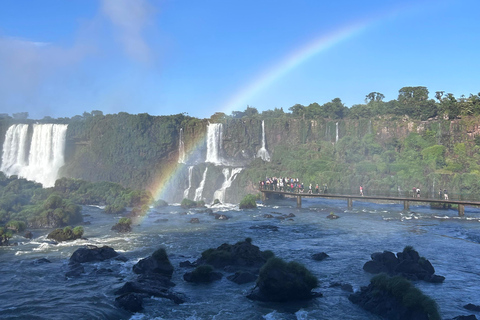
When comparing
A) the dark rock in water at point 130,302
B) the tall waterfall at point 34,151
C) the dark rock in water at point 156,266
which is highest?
the tall waterfall at point 34,151

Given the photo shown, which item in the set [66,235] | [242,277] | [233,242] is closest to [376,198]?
[233,242]

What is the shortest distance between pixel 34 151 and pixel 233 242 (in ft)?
253

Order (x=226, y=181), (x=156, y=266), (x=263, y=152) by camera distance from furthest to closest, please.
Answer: (x=263, y=152) → (x=226, y=181) → (x=156, y=266)

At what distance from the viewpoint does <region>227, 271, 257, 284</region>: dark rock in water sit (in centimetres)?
2652

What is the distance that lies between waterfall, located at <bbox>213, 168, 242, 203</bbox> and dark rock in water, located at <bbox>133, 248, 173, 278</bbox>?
1913 inches

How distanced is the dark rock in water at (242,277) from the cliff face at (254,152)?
48.7m

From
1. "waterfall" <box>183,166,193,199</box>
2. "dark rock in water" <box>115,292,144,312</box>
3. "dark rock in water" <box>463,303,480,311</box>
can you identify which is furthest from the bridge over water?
"dark rock in water" <box>115,292,144,312</box>

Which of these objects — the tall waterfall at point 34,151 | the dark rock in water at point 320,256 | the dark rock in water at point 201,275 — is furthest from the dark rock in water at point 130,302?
the tall waterfall at point 34,151

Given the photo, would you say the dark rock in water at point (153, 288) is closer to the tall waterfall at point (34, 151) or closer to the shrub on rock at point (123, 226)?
the shrub on rock at point (123, 226)

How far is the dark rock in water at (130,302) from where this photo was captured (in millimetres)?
22106

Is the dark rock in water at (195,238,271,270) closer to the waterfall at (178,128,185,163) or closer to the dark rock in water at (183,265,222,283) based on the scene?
the dark rock in water at (183,265,222,283)

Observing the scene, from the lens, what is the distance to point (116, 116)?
105 metres

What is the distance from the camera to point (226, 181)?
80062 mm

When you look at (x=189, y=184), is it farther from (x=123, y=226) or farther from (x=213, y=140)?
(x=123, y=226)
